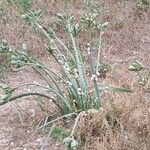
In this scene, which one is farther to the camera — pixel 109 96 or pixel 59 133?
pixel 109 96

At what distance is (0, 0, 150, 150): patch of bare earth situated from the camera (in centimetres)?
380

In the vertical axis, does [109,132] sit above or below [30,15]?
below

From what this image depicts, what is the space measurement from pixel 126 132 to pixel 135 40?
2486 millimetres

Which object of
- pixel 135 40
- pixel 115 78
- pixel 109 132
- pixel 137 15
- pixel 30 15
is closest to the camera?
pixel 109 132

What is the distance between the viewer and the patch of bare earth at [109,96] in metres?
3.80

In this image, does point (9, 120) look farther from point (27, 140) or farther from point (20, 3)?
point (20, 3)

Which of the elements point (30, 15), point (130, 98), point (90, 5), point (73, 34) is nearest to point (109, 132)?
point (130, 98)

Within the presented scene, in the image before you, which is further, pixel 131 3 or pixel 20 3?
pixel 131 3

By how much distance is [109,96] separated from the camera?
437cm

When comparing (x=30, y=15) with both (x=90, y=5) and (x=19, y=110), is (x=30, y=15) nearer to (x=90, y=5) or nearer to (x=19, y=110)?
(x=19, y=110)

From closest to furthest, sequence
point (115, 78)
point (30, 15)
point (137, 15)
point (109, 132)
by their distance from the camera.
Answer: point (109, 132)
point (30, 15)
point (115, 78)
point (137, 15)

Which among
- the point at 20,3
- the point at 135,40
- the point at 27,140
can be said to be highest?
the point at 20,3

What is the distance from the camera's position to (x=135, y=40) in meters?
6.15

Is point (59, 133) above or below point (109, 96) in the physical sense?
above
